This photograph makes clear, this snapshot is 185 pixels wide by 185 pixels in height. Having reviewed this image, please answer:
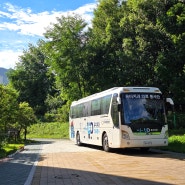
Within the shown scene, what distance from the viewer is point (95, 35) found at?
1959 inches

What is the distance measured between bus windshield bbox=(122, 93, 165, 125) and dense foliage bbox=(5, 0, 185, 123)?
48.9ft

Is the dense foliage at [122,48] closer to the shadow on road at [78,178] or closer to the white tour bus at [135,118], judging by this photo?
the white tour bus at [135,118]

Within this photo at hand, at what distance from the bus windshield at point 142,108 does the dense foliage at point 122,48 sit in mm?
14918

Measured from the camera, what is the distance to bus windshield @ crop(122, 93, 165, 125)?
19.6 metres

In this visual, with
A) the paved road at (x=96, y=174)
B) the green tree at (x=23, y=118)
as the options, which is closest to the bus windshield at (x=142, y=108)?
the paved road at (x=96, y=174)

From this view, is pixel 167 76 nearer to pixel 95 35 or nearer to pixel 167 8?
pixel 167 8

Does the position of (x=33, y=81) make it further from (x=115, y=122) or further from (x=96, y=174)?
(x=96, y=174)

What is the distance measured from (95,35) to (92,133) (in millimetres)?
26126

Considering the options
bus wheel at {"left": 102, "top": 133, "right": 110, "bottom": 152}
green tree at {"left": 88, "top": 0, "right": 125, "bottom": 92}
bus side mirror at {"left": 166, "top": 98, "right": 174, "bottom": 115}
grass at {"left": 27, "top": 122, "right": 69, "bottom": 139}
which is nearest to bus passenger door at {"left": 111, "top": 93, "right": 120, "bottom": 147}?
bus wheel at {"left": 102, "top": 133, "right": 110, "bottom": 152}

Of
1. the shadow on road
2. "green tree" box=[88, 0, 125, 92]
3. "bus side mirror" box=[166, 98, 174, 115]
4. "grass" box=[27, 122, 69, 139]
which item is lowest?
the shadow on road

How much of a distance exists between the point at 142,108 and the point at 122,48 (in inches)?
996

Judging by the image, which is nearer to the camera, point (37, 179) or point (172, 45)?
point (37, 179)

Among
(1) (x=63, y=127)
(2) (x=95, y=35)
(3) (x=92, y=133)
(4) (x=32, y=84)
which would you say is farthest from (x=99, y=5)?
(4) (x=32, y=84)

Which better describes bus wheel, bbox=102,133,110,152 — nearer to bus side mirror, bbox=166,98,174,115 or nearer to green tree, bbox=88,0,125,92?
bus side mirror, bbox=166,98,174,115
